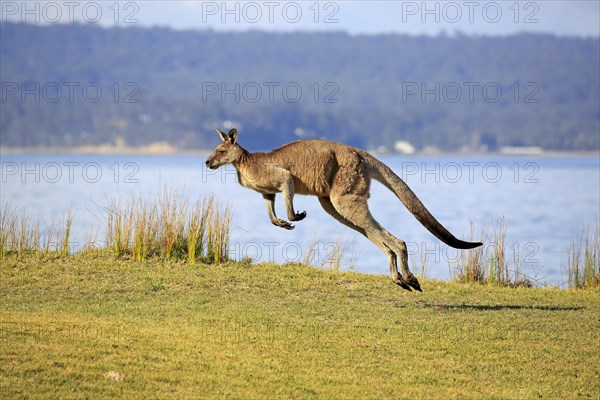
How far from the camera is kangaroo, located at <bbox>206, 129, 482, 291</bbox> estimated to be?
449 inches

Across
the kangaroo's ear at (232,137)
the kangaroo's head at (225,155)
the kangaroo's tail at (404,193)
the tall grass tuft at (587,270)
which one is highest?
the kangaroo's ear at (232,137)

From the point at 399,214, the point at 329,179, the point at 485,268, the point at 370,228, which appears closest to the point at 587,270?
the point at 485,268

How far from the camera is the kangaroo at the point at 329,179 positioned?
1141 cm

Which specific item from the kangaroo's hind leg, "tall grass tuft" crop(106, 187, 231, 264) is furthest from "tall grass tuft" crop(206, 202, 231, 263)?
the kangaroo's hind leg

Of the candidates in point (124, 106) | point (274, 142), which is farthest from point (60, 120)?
point (274, 142)

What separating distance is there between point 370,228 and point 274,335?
2271 millimetres

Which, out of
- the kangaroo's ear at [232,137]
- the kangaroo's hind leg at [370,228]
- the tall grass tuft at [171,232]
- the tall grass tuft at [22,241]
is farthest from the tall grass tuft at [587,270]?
the tall grass tuft at [22,241]

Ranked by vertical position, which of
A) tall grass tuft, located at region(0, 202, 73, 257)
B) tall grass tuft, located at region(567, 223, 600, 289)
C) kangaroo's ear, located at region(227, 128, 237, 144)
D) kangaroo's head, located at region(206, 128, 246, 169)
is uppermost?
kangaroo's ear, located at region(227, 128, 237, 144)

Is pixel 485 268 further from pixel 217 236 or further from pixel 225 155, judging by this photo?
pixel 225 155

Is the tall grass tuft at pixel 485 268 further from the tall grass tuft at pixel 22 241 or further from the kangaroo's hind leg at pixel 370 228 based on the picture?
the tall grass tuft at pixel 22 241

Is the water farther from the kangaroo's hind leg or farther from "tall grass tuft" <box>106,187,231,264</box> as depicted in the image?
the kangaroo's hind leg

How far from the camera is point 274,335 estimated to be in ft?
32.4

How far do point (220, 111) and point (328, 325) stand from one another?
443ft

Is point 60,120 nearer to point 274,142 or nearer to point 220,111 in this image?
point 220,111
